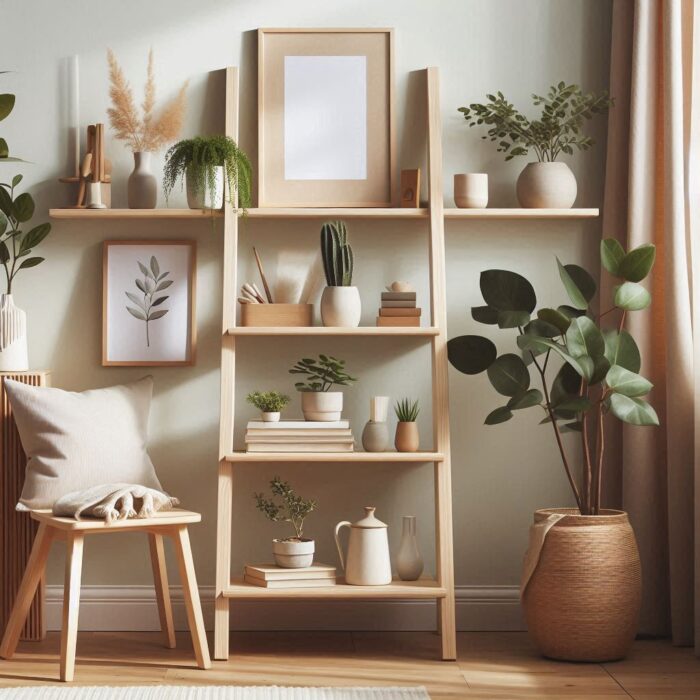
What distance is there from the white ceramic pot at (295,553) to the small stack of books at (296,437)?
0.28 metres

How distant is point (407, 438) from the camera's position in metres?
3.12

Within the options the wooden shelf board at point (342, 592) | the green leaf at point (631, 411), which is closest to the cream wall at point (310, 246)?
the wooden shelf board at point (342, 592)

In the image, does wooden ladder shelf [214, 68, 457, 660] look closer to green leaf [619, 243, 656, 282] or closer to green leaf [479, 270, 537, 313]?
green leaf [479, 270, 537, 313]

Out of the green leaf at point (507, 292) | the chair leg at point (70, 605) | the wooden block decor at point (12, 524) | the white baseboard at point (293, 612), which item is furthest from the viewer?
the white baseboard at point (293, 612)

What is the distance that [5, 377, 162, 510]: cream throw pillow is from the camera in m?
3.00

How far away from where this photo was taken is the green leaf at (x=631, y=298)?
2.94 metres

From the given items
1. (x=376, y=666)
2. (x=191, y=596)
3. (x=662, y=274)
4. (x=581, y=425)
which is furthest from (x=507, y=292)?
(x=191, y=596)

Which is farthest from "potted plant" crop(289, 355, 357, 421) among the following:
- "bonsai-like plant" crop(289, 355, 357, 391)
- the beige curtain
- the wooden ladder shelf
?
the beige curtain

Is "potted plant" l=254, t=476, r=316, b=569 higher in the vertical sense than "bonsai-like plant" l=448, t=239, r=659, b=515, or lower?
lower

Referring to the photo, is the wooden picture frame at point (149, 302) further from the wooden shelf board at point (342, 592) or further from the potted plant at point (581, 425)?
the potted plant at point (581, 425)

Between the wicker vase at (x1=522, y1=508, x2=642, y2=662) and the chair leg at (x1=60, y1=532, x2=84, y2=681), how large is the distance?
1.31 metres

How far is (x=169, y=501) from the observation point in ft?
9.70

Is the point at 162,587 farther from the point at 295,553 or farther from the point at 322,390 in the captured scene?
the point at 322,390

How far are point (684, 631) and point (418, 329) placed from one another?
1.27 m
